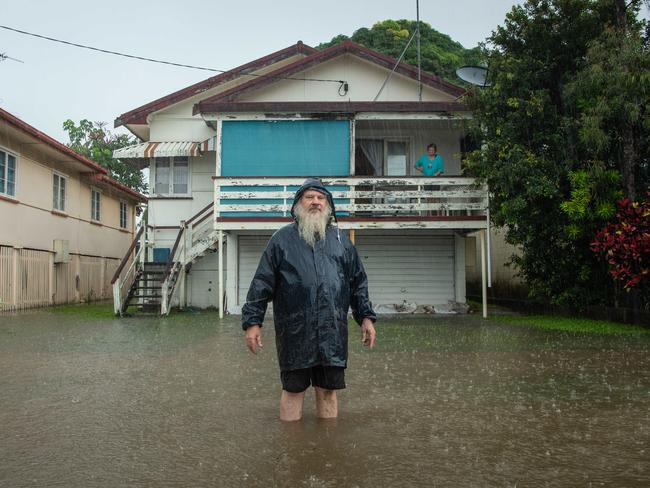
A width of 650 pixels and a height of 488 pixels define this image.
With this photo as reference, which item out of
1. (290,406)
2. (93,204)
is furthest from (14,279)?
(290,406)

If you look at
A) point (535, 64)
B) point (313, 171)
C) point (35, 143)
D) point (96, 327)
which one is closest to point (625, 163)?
point (535, 64)

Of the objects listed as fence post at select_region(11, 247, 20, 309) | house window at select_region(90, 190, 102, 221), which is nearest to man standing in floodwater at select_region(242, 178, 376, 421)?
fence post at select_region(11, 247, 20, 309)

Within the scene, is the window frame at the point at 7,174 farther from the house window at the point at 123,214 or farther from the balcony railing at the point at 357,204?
the house window at the point at 123,214

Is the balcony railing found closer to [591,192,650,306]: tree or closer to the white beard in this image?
[591,192,650,306]: tree

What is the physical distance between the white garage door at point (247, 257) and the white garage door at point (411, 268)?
2.62 metres

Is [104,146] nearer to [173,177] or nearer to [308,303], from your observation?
[173,177]

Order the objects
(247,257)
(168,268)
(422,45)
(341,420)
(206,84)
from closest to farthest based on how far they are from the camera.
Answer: (341,420) < (168,268) < (247,257) < (206,84) < (422,45)

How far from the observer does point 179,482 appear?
10.9ft

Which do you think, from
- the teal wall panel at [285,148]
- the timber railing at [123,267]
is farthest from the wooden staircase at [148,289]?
the teal wall panel at [285,148]

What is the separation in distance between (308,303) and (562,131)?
10.1m

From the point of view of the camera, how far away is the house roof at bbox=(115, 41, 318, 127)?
17.9 meters

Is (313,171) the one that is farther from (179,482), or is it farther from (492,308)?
(179,482)

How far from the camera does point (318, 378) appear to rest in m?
4.43

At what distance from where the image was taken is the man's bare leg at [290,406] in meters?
4.53
